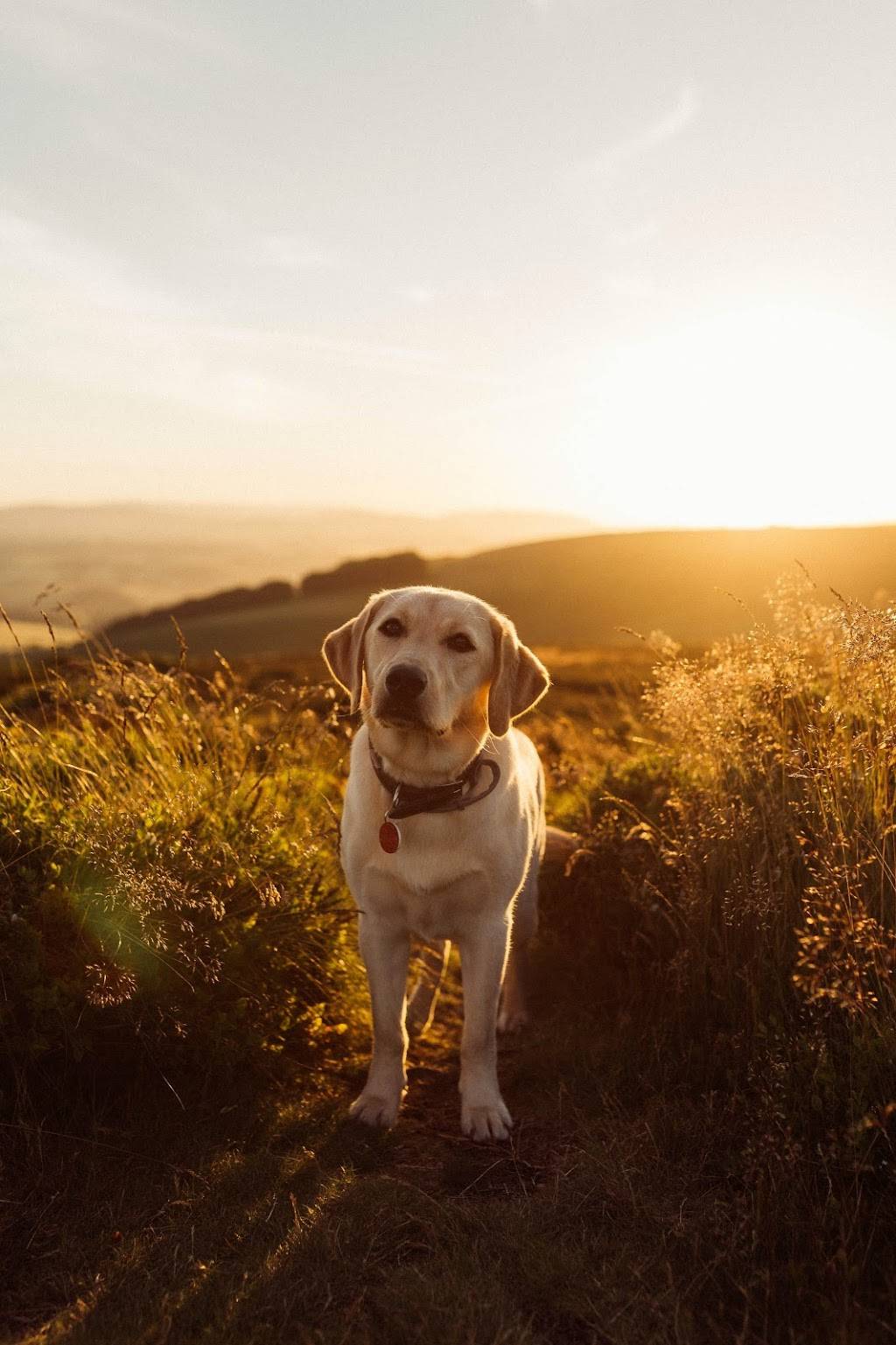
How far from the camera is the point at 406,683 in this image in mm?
3840

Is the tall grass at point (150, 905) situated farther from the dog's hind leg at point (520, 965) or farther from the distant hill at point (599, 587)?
the distant hill at point (599, 587)

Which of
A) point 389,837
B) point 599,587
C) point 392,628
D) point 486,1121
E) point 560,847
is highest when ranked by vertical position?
point 392,628

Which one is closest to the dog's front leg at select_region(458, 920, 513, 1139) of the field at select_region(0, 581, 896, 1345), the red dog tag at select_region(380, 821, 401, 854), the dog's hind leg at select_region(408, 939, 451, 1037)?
the field at select_region(0, 581, 896, 1345)

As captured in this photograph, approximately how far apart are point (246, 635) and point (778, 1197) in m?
34.0

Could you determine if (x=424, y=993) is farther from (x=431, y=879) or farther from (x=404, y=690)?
(x=404, y=690)

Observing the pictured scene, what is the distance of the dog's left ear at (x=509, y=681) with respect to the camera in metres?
4.30

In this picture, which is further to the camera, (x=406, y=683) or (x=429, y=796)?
(x=429, y=796)

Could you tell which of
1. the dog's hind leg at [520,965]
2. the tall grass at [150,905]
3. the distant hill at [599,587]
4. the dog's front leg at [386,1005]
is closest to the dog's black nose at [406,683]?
the tall grass at [150,905]

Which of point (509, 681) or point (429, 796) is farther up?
point (509, 681)

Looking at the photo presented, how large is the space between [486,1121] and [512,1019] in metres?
1.24

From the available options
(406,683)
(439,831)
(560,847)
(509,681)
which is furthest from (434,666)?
(560,847)

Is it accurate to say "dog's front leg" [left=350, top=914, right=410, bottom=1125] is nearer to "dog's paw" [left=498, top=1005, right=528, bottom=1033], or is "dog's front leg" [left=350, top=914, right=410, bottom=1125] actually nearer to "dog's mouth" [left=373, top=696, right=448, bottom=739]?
"dog's mouth" [left=373, top=696, right=448, bottom=739]

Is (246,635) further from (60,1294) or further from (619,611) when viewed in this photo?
(60,1294)

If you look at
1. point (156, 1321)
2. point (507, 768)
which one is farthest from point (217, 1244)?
point (507, 768)
